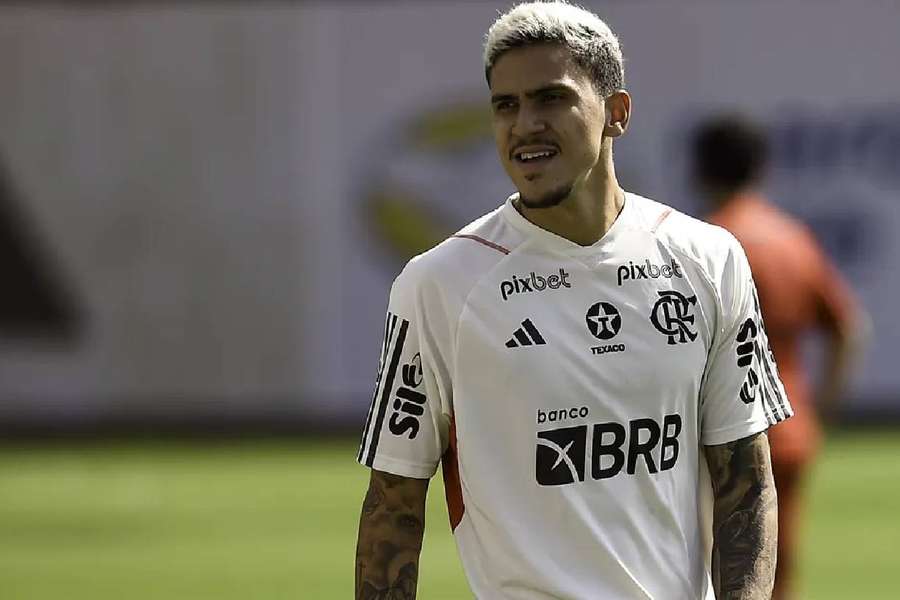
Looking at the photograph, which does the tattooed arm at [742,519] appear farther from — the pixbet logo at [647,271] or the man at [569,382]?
the pixbet logo at [647,271]

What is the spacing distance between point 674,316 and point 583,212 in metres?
0.31

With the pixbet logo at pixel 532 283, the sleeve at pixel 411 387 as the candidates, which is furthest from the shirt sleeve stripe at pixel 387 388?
the pixbet logo at pixel 532 283

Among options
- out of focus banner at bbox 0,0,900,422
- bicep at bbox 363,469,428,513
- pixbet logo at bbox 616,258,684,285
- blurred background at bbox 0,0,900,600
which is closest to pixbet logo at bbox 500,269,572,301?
pixbet logo at bbox 616,258,684,285

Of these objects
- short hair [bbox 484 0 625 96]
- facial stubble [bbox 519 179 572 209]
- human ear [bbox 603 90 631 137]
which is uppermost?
short hair [bbox 484 0 625 96]

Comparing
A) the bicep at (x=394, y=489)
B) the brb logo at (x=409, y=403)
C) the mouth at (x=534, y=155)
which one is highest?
the mouth at (x=534, y=155)

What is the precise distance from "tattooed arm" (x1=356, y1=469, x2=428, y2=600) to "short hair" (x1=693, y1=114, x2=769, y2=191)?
3.89 metres

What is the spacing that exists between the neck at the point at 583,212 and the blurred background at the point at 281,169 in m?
15.8

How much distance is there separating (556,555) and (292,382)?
55.8 ft

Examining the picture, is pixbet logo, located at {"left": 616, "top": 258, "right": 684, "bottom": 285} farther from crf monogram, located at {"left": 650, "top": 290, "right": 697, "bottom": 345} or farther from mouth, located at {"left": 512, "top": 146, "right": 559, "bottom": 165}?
mouth, located at {"left": 512, "top": 146, "right": 559, "bottom": 165}

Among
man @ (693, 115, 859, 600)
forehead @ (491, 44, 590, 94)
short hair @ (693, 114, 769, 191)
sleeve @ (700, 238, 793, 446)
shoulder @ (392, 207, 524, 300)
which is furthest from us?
short hair @ (693, 114, 769, 191)

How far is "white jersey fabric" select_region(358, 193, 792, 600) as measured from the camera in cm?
442

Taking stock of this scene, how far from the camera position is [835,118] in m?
20.8

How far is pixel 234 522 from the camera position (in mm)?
14664

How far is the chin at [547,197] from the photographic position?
445 centimetres
